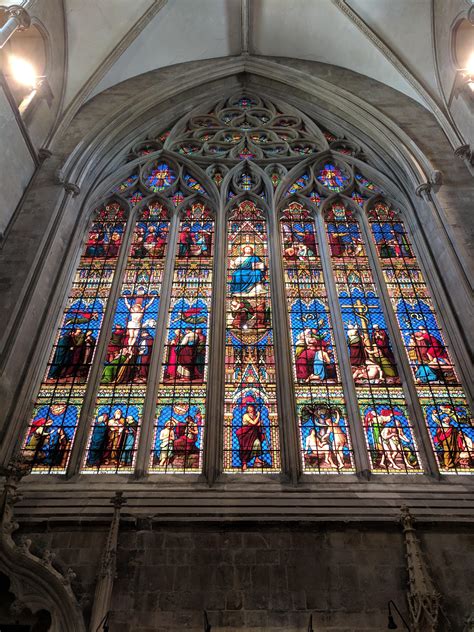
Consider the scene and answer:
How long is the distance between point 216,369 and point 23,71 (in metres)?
6.71

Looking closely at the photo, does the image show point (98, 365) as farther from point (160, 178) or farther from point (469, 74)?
point (469, 74)

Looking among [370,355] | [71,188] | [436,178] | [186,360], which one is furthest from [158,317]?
[436,178]

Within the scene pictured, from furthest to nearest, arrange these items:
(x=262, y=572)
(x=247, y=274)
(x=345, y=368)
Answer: (x=247, y=274), (x=345, y=368), (x=262, y=572)

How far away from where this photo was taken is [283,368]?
7.79 meters

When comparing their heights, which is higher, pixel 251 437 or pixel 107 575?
pixel 251 437

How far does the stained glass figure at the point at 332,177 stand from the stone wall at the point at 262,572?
24.2 ft

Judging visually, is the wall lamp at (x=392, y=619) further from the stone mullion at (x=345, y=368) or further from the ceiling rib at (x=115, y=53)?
the ceiling rib at (x=115, y=53)

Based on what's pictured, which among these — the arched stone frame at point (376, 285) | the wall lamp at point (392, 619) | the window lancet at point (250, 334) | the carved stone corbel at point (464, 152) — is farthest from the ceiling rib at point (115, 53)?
the wall lamp at point (392, 619)

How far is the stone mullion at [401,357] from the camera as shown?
6984 mm

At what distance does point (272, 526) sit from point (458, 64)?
9.42m

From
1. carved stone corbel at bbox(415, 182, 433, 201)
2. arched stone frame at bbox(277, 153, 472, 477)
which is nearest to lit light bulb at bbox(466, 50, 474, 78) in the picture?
carved stone corbel at bbox(415, 182, 433, 201)

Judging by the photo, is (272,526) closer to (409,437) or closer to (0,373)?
(409,437)

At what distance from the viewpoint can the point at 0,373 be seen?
6812 millimetres

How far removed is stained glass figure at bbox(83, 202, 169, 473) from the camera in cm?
708
